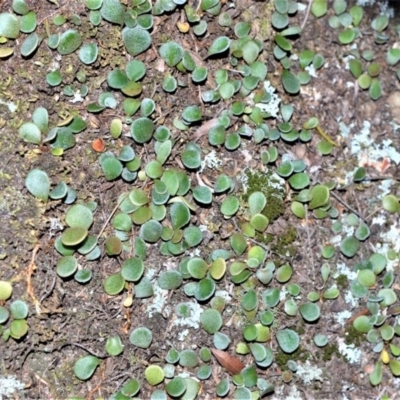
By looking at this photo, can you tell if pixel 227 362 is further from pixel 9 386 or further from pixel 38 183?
pixel 38 183

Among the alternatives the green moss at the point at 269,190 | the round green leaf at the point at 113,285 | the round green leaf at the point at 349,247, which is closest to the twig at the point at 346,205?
the round green leaf at the point at 349,247

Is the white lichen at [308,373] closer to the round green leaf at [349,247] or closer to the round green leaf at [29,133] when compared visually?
the round green leaf at [349,247]

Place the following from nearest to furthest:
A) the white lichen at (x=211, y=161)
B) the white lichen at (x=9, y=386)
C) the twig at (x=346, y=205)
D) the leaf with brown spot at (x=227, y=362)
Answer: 1. the white lichen at (x=9, y=386)
2. the leaf with brown spot at (x=227, y=362)
3. the white lichen at (x=211, y=161)
4. the twig at (x=346, y=205)

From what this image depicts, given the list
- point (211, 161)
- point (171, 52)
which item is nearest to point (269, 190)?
point (211, 161)

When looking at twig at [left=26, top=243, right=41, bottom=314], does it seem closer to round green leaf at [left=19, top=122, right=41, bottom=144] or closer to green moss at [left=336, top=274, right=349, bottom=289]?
round green leaf at [left=19, top=122, right=41, bottom=144]

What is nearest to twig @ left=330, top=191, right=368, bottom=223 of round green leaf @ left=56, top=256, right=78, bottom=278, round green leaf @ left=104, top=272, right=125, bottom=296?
round green leaf @ left=104, top=272, right=125, bottom=296

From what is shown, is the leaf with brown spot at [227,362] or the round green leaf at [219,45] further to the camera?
the round green leaf at [219,45]
